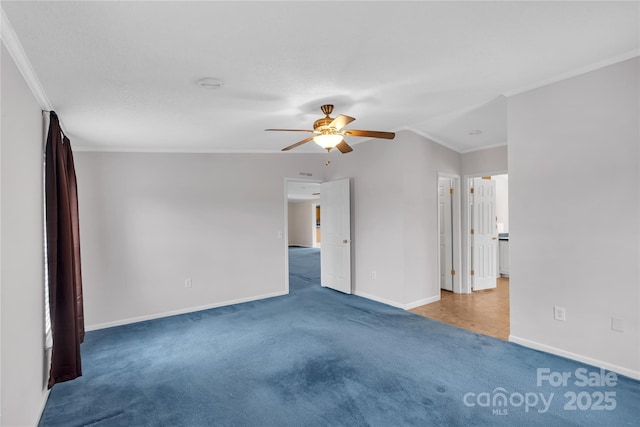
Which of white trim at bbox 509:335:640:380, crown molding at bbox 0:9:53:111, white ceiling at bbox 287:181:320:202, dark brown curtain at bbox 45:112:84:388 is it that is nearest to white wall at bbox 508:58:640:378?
white trim at bbox 509:335:640:380

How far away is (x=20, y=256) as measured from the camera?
6.16 ft

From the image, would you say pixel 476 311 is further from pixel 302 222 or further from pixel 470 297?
pixel 302 222

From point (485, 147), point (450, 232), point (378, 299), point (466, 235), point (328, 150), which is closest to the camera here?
point (328, 150)

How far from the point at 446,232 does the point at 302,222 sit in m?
9.46

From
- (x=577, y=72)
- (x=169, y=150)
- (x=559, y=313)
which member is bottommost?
(x=559, y=313)

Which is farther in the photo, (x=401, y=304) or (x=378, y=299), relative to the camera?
(x=378, y=299)

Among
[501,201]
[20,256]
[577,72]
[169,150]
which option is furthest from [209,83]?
[501,201]

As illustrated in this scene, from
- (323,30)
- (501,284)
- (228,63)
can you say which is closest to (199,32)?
(228,63)

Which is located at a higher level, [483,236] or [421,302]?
[483,236]

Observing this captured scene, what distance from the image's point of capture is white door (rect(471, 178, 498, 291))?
5531mm

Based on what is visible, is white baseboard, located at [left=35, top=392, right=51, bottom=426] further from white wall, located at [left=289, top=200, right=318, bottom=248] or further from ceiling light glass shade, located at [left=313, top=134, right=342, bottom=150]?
white wall, located at [left=289, top=200, right=318, bottom=248]

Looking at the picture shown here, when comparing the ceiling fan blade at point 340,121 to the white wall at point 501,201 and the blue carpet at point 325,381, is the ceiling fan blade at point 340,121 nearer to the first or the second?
the blue carpet at point 325,381

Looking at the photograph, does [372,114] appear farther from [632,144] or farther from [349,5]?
[632,144]

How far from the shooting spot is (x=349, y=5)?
1.72m
